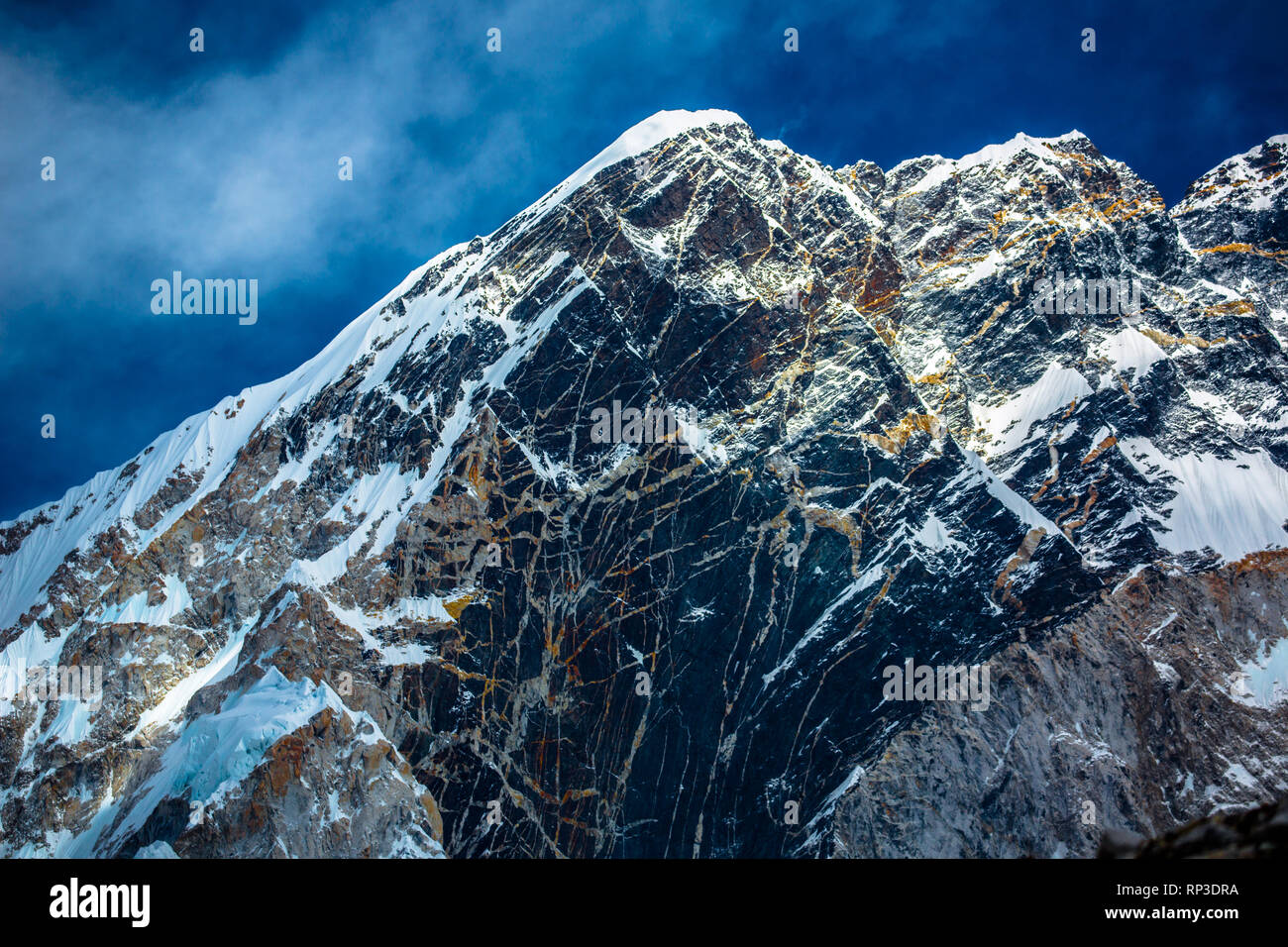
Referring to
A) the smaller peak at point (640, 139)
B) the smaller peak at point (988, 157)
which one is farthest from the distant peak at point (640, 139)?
the smaller peak at point (988, 157)

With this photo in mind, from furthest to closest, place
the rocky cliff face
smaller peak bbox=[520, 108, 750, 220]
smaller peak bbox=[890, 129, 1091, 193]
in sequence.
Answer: smaller peak bbox=[890, 129, 1091, 193] → smaller peak bbox=[520, 108, 750, 220] → the rocky cliff face

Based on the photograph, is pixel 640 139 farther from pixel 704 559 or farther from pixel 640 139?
pixel 704 559

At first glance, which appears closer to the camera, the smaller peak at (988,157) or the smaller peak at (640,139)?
the smaller peak at (640,139)

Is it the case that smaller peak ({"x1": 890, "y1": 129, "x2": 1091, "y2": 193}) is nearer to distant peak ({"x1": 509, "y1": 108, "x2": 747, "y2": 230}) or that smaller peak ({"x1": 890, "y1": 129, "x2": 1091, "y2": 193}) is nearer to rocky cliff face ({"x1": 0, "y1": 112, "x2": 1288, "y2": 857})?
rocky cliff face ({"x1": 0, "y1": 112, "x2": 1288, "y2": 857})

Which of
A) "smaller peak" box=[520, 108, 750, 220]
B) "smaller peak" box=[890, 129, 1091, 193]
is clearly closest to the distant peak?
"smaller peak" box=[520, 108, 750, 220]

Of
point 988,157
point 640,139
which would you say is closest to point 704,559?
point 640,139

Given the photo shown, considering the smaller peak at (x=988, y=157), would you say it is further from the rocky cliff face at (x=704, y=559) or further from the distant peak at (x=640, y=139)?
the distant peak at (x=640, y=139)
